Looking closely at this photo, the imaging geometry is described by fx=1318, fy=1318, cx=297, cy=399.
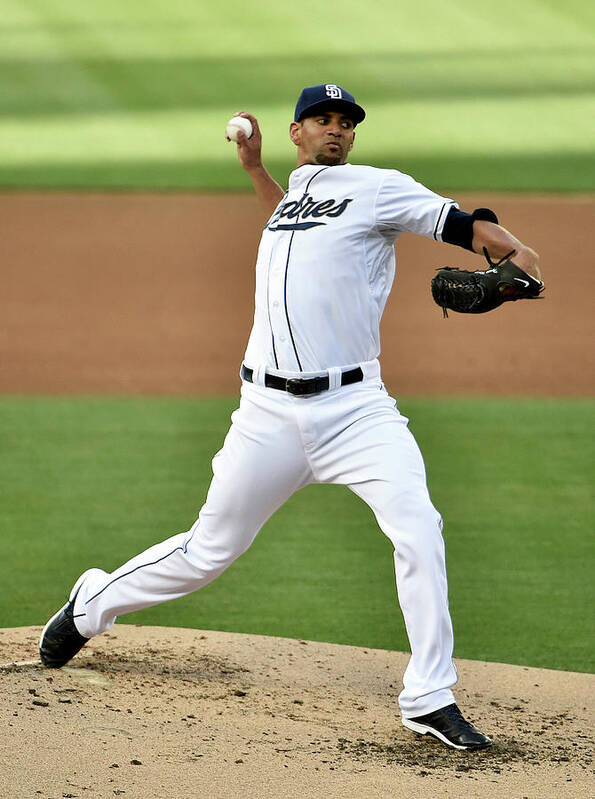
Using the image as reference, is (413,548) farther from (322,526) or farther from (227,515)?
(322,526)

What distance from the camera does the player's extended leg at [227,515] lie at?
4.21m

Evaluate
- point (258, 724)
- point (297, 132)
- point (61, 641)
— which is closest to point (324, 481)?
point (258, 724)

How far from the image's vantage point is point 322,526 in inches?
266

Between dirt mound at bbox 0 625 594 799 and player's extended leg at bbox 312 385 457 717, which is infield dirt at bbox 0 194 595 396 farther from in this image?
player's extended leg at bbox 312 385 457 717

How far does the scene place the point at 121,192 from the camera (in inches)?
625

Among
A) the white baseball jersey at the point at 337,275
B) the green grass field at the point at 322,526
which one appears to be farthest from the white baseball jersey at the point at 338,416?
the green grass field at the point at 322,526

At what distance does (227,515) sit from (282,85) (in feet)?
58.5

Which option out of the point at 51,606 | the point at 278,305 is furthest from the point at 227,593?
the point at 278,305


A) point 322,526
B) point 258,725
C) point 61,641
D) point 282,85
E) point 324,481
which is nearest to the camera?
point 258,725

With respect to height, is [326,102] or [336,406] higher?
[326,102]

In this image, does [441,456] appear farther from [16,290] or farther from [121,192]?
[121,192]

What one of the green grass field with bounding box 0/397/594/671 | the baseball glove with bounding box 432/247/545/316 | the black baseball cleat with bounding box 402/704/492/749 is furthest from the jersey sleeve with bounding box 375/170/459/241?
the green grass field with bounding box 0/397/594/671

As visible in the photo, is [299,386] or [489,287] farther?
[299,386]

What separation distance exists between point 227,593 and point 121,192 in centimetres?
1065
